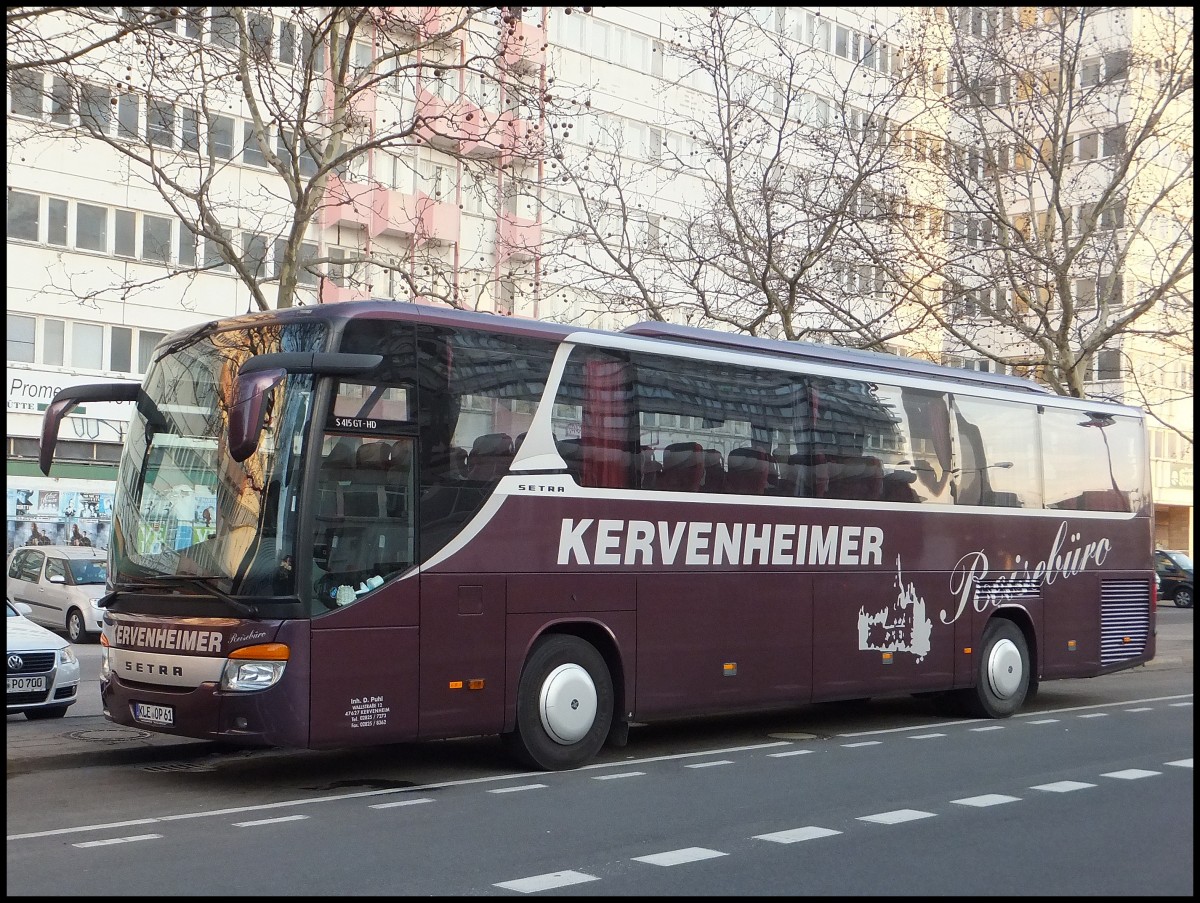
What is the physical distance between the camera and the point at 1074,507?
1697 centimetres

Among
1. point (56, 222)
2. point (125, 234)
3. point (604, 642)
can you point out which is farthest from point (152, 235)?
point (604, 642)

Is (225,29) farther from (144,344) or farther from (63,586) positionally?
(144,344)

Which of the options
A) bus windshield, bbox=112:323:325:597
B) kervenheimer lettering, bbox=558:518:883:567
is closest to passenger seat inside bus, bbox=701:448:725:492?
kervenheimer lettering, bbox=558:518:883:567

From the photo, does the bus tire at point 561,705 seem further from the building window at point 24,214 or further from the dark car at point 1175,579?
the dark car at point 1175,579

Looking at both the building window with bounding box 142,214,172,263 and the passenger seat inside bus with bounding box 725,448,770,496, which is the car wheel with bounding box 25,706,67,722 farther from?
the building window with bounding box 142,214,172,263

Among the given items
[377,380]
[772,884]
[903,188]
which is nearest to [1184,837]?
[772,884]

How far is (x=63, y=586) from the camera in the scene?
89.3 feet

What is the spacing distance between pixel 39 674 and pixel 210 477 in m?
5.07

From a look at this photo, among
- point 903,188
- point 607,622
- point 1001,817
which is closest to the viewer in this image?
point 1001,817

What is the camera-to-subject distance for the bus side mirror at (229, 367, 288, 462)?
9.16 metres

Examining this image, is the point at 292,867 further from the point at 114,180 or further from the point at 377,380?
the point at 114,180

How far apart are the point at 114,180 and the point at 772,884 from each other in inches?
1333

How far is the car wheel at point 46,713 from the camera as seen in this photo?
14594 millimetres

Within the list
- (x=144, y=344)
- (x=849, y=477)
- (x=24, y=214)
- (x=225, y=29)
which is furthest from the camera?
(x=144, y=344)
